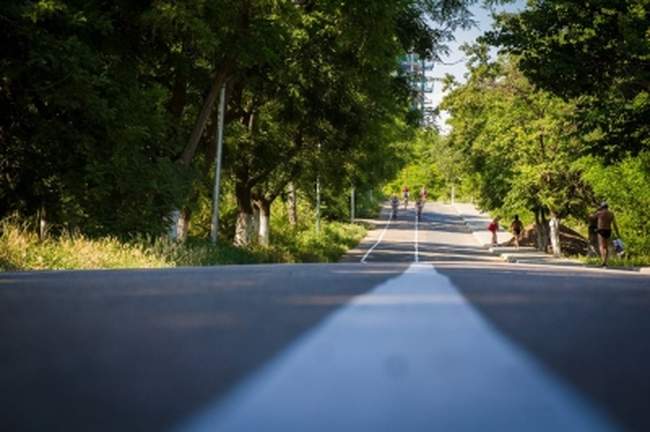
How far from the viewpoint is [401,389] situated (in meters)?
2.69

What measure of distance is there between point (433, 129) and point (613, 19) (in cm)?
1344

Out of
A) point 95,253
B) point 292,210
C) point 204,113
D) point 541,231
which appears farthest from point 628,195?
point 292,210

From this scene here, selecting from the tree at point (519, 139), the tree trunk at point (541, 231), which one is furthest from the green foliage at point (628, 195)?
the tree trunk at point (541, 231)

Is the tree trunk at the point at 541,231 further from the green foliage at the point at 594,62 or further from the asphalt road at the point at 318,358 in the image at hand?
the asphalt road at the point at 318,358

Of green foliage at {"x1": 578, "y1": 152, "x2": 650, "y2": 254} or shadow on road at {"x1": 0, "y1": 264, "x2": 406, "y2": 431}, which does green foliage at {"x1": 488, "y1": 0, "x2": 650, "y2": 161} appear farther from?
shadow on road at {"x1": 0, "y1": 264, "x2": 406, "y2": 431}

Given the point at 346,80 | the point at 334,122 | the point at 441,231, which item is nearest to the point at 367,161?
the point at 334,122

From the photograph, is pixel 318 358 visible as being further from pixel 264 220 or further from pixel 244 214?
pixel 264 220

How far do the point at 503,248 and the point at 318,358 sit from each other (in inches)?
1773

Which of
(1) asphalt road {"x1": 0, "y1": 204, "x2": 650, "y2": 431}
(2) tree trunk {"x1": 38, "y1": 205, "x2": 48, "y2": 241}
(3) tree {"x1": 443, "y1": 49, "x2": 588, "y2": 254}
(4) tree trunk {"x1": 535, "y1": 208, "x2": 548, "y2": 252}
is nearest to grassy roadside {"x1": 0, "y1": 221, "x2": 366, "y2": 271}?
(2) tree trunk {"x1": 38, "y1": 205, "x2": 48, "y2": 241}

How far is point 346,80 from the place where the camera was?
88.9ft

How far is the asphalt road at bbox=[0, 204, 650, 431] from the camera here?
233 cm

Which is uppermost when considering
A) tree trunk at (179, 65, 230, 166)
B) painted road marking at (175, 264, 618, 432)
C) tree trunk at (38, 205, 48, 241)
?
tree trunk at (179, 65, 230, 166)

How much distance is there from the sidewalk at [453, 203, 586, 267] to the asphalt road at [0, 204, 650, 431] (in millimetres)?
23580

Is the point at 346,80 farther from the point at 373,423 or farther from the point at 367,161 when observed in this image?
the point at 373,423
